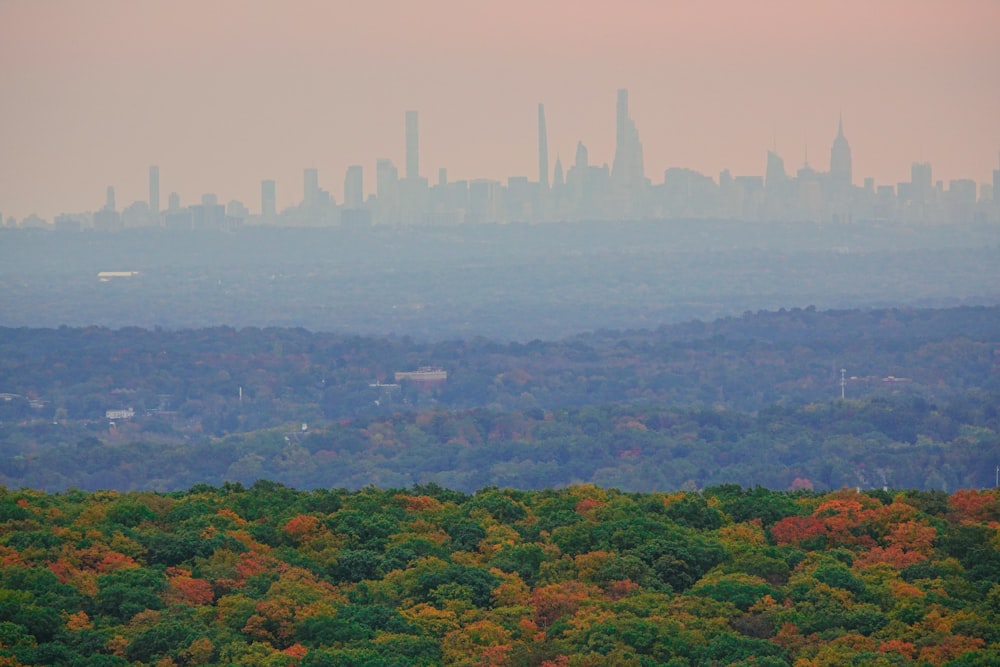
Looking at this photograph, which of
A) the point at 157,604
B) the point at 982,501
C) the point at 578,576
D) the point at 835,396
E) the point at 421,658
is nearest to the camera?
the point at 421,658

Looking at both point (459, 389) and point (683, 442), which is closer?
point (683, 442)

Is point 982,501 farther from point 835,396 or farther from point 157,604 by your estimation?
point 835,396

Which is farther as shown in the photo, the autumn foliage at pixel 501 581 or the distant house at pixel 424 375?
the distant house at pixel 424 375

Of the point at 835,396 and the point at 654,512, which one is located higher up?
the point at 654,512

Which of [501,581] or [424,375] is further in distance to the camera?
[424,375]

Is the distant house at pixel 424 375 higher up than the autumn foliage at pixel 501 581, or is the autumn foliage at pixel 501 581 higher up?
the autumn foliage at pixel 501 581

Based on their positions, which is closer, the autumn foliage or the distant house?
the autumn foliage

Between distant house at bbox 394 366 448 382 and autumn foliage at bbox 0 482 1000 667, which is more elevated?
autumn foliage at bbox 0 482 1000 667

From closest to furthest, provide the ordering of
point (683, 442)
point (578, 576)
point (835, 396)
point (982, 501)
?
point (578, 576), point (982, 501), point (683, 442), point (835, 396)

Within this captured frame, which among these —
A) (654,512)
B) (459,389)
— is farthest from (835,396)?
(654,512)

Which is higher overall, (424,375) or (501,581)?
(501,581)
